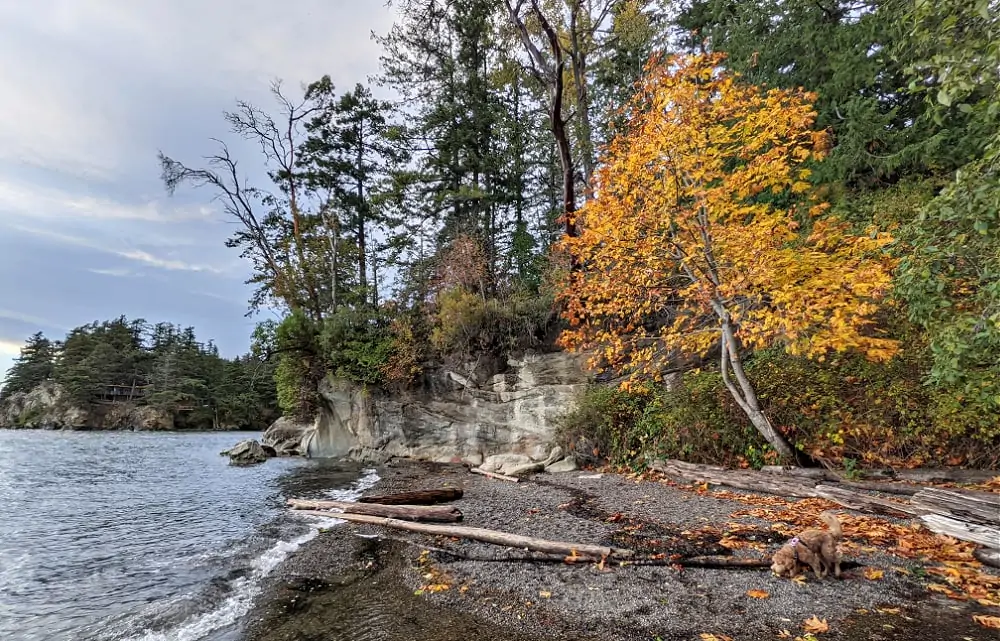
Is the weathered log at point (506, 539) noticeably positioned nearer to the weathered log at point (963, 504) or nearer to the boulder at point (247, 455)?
the weathered log at point (963, 504)

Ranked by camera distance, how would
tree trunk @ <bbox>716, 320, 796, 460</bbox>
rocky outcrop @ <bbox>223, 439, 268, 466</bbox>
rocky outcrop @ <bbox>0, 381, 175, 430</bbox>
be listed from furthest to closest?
1. rocky outcrop @ <bbox>0, 381, 175, 430</bbox>
2. rocky outcrop @ <bbox>223, 439, 268, 466</bbox>
3. tree trunk @ <bbox>716, 320, 796, 460</bbox>

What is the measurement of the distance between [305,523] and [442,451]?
392 inches

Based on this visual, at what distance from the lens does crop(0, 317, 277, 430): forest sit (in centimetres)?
5603

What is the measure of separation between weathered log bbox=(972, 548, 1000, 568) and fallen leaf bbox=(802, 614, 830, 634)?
8.68 feet

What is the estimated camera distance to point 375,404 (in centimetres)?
2156

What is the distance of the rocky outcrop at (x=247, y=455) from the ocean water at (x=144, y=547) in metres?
3.91

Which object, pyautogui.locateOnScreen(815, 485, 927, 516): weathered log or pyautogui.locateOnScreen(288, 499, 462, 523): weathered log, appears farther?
pyautogui.locateOnScreen(288, 499, 462, 523): weathered log

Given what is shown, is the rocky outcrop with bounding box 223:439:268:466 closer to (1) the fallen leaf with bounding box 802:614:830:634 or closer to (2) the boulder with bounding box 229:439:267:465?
(2) the boulder with bounding box 229:439:267:465

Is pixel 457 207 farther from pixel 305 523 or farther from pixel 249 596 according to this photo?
pixel 249 596

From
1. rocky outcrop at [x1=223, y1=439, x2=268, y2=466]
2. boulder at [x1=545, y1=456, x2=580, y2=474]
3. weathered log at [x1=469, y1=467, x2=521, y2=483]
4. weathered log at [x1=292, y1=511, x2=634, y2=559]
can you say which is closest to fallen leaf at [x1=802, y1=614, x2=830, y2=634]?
weathered log at [x1=292, y1=511, x2=634, y2=559]

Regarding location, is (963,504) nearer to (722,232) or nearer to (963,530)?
(963,530)

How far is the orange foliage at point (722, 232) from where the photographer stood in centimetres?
771

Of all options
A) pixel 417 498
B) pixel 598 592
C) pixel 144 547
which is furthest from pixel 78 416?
pixel 598 592

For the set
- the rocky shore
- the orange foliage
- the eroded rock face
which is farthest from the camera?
the eroded rock face
